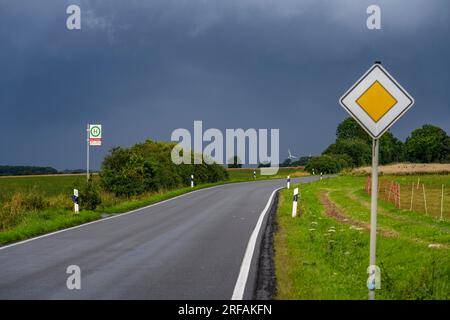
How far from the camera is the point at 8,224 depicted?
55.3ft

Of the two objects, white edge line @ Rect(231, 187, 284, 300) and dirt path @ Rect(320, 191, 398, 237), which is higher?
white edge line @ Rect(231, 187, 284, 300)

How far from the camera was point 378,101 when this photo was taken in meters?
6.79

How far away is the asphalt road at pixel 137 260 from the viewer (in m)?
7.52

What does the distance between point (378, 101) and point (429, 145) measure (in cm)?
12344

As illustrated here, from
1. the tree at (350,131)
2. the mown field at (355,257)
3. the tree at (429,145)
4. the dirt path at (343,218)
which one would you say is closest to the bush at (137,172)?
the dirt path at (343,218)

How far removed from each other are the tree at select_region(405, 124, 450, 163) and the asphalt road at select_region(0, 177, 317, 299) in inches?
4485

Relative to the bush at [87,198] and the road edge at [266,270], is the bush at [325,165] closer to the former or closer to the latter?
the bush at [87,198]

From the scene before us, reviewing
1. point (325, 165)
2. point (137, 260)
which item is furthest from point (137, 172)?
point (325, 165)

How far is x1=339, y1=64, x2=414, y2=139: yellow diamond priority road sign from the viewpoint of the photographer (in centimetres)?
673

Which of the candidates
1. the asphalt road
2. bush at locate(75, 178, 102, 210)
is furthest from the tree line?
the asphalt road

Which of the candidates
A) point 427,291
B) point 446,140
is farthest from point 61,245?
point 446,140

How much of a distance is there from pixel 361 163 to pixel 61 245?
8325cm

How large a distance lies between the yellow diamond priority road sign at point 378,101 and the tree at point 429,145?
122 m

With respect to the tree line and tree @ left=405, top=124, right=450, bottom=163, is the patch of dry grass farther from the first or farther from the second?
tree @ left=405, top=124, right=450, bottom=163
